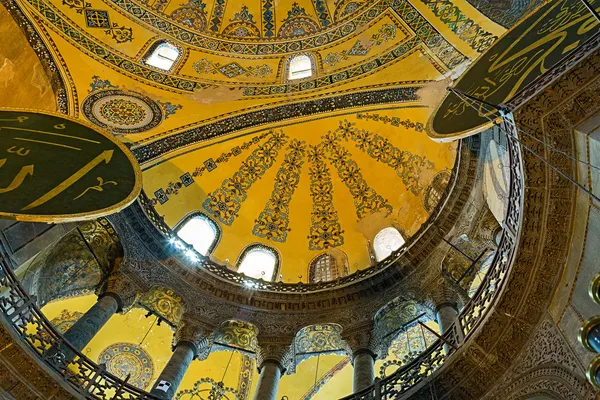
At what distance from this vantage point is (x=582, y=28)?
5.14 m

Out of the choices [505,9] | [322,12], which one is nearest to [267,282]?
[505,9]

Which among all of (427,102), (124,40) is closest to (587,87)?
(427,102)

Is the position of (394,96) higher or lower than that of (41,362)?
higher

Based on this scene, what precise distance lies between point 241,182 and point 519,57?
18.9ft

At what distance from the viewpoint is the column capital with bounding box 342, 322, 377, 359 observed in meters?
7.19

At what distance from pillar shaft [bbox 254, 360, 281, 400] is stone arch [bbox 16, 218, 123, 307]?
→ 258cm

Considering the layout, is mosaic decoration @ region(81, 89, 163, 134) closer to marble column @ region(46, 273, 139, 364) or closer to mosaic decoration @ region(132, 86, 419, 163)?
mosaic decoration @ region(132, 86, 419, 163)

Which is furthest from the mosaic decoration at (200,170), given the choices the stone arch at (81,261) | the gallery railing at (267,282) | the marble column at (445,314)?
the marble column at (445,314)

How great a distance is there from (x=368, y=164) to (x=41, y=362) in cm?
659

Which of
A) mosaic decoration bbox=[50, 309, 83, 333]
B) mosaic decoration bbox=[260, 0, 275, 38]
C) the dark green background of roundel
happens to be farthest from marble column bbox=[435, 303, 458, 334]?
mosaic decoration bbox=[260, 0, 275, 38]

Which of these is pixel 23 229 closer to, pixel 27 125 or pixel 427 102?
pixel 27 125

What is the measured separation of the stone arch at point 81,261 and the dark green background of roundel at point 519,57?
4737mm

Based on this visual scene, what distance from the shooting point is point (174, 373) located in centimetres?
677

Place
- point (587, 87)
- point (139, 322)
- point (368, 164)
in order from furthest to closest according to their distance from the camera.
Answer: point (368, 164) → point (139, 322) → point (587, 87)
